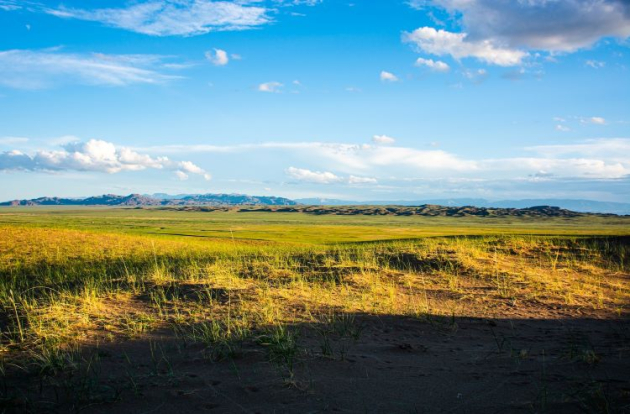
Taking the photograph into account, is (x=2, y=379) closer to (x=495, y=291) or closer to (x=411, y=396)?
(x=411, y=396)

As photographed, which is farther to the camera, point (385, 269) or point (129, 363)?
point (385, 269)

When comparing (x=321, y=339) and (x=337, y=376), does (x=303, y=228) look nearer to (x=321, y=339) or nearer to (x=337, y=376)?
(x=321, y=339)

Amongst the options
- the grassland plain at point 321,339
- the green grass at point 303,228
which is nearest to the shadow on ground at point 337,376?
the grassland plain at point 321,339

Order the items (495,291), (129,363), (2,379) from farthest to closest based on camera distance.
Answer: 1. (495,291)
2. (129,363)
3. (2,379)

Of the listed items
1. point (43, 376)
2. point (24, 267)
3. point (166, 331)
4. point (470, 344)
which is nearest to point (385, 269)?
point (470, 344)

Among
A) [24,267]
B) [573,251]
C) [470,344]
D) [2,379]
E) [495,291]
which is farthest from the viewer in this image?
[573,251]

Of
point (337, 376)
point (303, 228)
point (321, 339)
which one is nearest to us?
point (337, 376)

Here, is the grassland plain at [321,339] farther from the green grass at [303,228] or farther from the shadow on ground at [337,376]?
the green grass at [303,228]

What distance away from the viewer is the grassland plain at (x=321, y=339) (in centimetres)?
493

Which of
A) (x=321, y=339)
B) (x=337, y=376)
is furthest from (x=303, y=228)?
(x=337, y=376)

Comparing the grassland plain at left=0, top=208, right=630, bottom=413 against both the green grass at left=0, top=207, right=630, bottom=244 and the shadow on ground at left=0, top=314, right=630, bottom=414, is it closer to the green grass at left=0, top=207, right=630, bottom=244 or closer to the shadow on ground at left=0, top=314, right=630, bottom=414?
the shadow on ground at left=0, top=314, right=630, bottom=414

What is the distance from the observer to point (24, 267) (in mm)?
16172

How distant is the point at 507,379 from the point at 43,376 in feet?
18.7

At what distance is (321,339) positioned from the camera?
7.34 metres
